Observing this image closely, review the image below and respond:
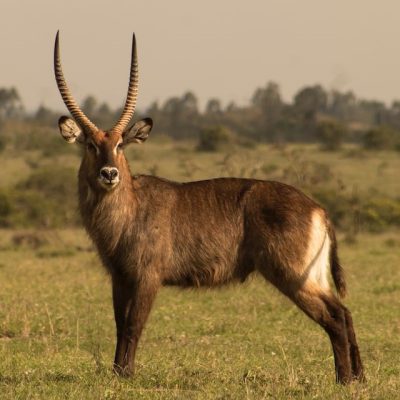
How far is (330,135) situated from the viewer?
143 ft

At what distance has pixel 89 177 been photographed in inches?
255

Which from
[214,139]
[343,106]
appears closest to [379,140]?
[214,139]

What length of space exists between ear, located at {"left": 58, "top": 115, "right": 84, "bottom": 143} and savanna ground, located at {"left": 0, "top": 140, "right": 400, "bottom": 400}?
1503 mm

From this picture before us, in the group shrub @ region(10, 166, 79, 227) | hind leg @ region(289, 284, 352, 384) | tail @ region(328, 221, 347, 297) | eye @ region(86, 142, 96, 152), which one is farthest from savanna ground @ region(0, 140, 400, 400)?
shrub @ region(10, 166, 79, 227)

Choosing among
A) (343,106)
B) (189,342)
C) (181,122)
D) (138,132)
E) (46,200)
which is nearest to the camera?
(138,132)

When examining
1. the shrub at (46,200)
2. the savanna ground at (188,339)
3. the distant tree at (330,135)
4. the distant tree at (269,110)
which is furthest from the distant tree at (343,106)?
the savanna ground at (188,339)

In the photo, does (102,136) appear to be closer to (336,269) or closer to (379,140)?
(336,269)

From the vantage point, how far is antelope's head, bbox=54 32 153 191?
6309 millimetres

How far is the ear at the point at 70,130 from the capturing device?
6484 mm

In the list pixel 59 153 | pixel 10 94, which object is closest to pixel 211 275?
pixel 59 153

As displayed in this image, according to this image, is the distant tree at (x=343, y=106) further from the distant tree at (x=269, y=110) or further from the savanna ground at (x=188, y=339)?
the savanna ground at (x=188, y=339)

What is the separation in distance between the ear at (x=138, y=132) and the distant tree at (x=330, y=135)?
119ft

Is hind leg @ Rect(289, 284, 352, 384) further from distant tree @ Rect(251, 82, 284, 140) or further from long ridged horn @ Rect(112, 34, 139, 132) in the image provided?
distant tree @ Rect(251, 82, 284, 140)

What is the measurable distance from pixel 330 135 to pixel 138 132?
1477 inches
